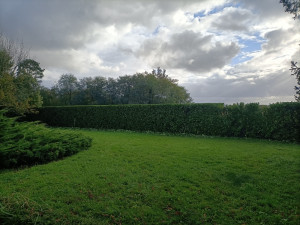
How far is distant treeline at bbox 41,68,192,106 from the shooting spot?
28.3 m

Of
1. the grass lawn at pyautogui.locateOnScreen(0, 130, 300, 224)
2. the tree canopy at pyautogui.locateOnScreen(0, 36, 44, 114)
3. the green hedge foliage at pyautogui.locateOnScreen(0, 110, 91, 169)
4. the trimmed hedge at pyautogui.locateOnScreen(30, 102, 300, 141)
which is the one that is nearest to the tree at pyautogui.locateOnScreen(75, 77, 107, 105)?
the tree canopy at pyautogui.locateOnScreen(0, 36, 44, 114)

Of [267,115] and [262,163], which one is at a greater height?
[267,115]

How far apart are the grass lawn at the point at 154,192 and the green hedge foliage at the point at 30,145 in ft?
1.24

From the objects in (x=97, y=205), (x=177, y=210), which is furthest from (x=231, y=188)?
(x=97, y=205)

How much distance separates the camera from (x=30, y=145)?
538 cm

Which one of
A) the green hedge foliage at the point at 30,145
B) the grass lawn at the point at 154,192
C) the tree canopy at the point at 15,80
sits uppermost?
the tree canopy at the point at 15,80

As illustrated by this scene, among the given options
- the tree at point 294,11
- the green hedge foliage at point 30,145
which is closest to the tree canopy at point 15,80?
the green hedge foliage at point 30,145

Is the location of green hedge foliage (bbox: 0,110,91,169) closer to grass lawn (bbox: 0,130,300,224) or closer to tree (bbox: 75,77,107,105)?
grass lawn (bbox: 0,130,300,224)

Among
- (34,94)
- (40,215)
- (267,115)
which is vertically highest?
(34,94)

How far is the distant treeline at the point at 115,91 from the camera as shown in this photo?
92.8ft

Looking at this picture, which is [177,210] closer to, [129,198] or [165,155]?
[129,198]

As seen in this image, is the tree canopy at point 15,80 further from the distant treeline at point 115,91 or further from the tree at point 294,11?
the tree at point 294,11

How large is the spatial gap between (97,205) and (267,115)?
10765 millimetres

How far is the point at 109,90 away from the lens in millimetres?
32844
